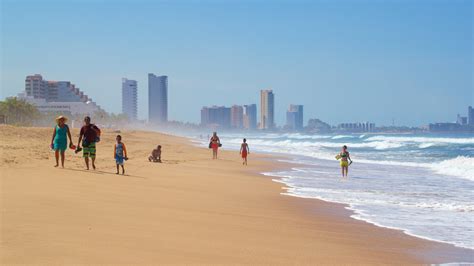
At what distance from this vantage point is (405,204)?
11680mm

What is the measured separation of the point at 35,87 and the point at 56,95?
8.13 metres

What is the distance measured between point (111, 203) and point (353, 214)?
4.54 meters

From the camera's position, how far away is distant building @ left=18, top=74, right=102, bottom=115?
476ft

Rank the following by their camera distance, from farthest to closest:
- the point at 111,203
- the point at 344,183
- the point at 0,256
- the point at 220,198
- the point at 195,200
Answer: the point at 344,183 < the point at 220,198 < the point at 195,200 < the point at 111,203 < the point at 0,256

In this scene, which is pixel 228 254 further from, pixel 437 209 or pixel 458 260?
pixel 437 209

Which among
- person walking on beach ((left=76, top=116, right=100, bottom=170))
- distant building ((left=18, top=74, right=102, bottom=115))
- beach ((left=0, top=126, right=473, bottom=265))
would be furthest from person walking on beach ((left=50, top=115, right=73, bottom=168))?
distant building ((left=18, top=74, right=102, bottom=115))

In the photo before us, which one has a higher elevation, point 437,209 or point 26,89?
point 26,89

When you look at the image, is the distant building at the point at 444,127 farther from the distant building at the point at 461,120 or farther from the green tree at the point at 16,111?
the green tree at the point at 16,111

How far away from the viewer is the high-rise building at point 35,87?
174750 millimetres

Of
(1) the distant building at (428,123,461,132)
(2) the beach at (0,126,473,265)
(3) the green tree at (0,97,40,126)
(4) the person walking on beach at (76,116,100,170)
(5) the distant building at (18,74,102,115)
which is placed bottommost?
(2) the beach at (0,126,473,265)

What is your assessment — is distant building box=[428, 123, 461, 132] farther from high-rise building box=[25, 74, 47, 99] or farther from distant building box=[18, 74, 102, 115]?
high-rise building box=[25, 74, 47, 99]

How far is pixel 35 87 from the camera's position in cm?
17538

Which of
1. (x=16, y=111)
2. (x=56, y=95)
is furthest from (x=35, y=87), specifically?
(x=16, y=111)

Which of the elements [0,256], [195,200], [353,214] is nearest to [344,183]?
[353,214]
